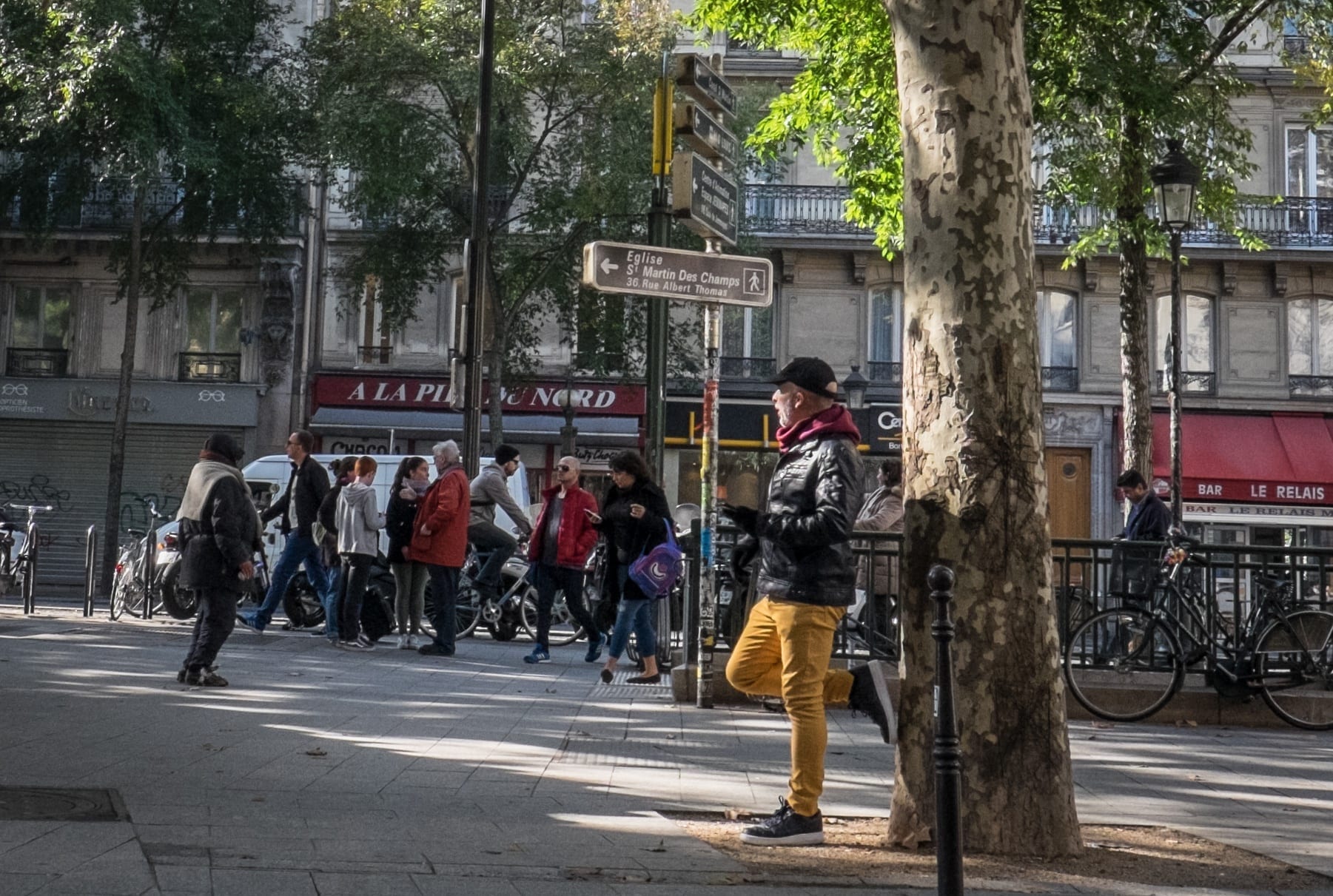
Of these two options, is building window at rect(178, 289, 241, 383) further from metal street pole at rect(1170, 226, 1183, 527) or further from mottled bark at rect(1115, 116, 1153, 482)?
metal street pole at rect(1170, 226, 1183, 527)

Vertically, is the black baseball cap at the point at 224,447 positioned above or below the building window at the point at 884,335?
below

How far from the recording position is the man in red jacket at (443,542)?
45.0ft

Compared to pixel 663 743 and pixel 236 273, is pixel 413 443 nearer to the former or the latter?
pixel 236 273

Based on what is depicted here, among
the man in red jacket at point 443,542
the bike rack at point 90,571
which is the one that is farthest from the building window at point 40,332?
the man in red jacket at point 443,542

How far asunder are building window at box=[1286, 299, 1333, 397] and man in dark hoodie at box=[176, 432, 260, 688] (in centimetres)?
2706

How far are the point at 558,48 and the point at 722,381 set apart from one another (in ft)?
27.9

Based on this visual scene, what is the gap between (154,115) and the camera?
25.3m

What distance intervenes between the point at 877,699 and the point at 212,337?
30.3m

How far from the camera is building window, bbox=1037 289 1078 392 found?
33.1 m

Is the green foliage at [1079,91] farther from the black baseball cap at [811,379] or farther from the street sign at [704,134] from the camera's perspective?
the black baseball cap at [811,379]

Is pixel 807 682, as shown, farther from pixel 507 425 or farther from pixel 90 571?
pixel 507 425

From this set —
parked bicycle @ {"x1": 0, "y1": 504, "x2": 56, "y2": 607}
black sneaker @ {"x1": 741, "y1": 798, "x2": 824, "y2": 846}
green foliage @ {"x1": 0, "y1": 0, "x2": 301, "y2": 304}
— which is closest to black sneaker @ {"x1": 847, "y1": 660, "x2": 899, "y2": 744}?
black sneaker @ {"x1": 741, "y1": 798, "x2": 824, "y2": 846}

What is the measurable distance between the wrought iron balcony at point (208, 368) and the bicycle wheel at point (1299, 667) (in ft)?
86.9

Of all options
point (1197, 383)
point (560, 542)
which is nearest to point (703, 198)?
point (560, 542)
